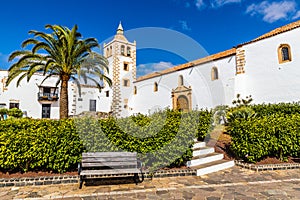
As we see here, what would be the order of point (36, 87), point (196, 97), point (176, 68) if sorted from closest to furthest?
point (196, 97) < point (176, 68) < point (36, 87)

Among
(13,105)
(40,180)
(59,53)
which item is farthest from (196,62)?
(13,105)

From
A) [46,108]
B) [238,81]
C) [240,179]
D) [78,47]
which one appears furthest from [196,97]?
[46,108]

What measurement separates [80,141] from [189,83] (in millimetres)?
15316

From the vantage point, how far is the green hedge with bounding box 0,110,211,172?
4.80 meters

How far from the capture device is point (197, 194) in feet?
13.4

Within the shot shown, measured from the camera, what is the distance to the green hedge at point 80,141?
15.7ft

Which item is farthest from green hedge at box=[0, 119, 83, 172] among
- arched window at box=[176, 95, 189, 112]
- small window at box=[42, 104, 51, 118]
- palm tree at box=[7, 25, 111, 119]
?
small window at box=[42, 104, 51, 118]

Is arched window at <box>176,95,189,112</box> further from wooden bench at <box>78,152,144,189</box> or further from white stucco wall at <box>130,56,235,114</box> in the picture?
wooden bench at <box>78,152,144,189</box>

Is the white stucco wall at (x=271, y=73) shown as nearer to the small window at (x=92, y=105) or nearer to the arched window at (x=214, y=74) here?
the arched window at (x=214, y=74)

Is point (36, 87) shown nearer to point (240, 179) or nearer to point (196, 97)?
point (196, 97)

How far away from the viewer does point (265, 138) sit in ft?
20.0

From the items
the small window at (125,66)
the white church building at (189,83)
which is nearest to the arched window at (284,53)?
the white church building at (189,83)

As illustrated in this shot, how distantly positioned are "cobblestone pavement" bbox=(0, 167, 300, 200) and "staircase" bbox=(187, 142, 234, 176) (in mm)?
425

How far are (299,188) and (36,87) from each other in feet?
80.2
